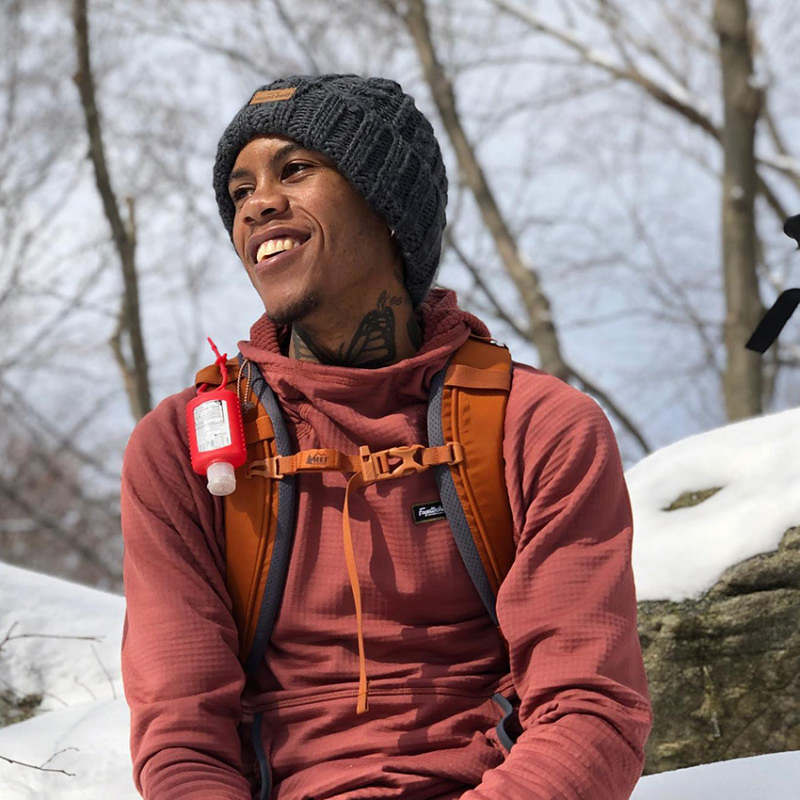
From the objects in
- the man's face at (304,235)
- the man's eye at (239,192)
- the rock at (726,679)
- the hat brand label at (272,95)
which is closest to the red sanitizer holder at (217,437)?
the man's face at (304,235)

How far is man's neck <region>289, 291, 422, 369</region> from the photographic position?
2023mm

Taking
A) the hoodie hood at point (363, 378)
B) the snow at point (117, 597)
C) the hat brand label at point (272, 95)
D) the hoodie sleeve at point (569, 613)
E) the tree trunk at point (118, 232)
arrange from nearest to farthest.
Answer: the hoodie sleeve at point (569, 613) < the hoodie hood at point (363, 378) < the hat brand label at point (272, 95) < the snow at point (117, 597) < the tree trunk at point (118, 232)

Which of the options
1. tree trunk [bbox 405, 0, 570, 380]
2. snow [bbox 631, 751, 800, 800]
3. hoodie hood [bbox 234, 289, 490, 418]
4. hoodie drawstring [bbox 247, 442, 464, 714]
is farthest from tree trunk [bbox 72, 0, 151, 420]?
snow [bbox 631, 751, 800, 800]

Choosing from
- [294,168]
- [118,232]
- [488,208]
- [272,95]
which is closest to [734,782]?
[294,168]

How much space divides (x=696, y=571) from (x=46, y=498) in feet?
54.8

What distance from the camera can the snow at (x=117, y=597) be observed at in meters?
2.61

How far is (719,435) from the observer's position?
4.05 meters

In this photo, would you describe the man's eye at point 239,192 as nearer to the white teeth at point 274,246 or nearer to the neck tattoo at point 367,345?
the white teeth at point 274,246

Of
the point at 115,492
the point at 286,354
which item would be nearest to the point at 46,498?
the point at 115,492

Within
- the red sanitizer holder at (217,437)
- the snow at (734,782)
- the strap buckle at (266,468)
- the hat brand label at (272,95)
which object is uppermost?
the hat brand label at (272,95)

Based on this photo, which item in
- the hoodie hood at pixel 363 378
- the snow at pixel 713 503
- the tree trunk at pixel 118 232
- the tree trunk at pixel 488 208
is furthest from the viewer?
the tree trunk at pixel 488 208

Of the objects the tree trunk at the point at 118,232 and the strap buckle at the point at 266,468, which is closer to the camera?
the strap buckle at the point at 266,468

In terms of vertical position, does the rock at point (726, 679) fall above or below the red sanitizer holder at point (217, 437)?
below

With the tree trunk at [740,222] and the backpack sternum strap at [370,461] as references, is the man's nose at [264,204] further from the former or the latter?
the tree trunk at [740,222]
